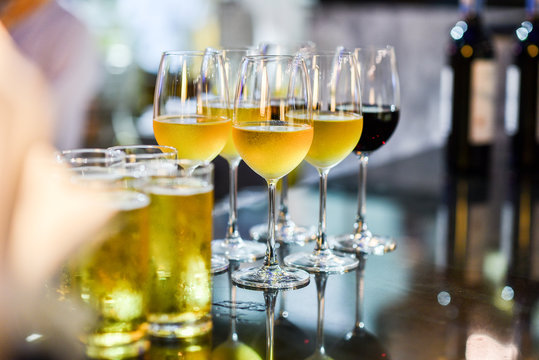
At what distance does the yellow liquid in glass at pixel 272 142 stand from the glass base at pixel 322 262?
7.7 inches

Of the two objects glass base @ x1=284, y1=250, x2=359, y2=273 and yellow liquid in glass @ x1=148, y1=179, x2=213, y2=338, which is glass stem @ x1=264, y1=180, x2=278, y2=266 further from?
yellow liquid in glass @ x1=148, y1=179, x2=213, y2=338

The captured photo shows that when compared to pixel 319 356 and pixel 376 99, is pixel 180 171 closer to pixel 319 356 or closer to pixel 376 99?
pixel 319 356

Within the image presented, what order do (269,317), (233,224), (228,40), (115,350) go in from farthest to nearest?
(228,40) → (233,224) → (269,317) → (115,350)

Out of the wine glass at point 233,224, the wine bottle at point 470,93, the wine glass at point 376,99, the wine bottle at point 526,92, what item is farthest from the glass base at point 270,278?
the wine bottle at point 526,92

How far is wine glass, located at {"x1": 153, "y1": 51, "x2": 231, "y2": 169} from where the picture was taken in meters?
1.06

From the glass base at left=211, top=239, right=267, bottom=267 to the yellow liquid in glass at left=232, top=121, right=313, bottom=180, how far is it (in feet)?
0.76

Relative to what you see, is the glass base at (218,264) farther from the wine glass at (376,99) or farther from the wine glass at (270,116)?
the wine glass at (376,99)

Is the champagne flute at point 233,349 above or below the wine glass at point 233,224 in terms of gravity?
below

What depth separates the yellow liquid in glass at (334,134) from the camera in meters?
1.09


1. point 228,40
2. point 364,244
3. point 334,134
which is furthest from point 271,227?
point 228,40

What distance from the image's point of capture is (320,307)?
94cm

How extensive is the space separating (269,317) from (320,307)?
3.1 inches

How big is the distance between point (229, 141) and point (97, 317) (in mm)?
537

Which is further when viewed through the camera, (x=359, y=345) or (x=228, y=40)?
(x=228, y=40)
